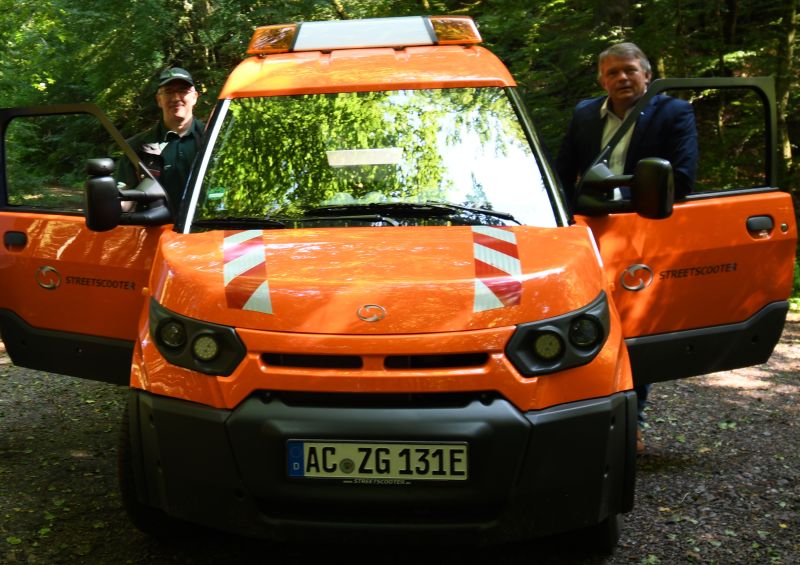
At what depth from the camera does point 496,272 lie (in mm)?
3195

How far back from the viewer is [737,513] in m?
4.19

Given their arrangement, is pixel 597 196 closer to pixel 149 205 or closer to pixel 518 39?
pixel 149 205

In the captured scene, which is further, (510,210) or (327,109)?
(327,109)

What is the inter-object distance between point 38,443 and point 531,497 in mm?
3476

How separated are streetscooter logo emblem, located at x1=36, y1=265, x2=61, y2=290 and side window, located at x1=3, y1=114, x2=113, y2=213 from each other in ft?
41.5

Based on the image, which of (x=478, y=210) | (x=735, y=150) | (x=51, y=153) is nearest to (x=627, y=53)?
(x=478, y=210)

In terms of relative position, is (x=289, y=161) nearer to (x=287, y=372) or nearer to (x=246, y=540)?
(x=287, y=372)

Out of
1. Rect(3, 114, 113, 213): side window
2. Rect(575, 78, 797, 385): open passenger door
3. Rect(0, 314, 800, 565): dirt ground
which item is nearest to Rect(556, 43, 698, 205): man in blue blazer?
Rect(575, 78, 797, 385): open passenger door

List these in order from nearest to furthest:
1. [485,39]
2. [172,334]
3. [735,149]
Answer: [172,334] < [735,149] < [485,39]

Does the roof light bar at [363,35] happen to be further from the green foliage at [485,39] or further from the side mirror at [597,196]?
the green foliage at [485,39]

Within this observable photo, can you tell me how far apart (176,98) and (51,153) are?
15.0m

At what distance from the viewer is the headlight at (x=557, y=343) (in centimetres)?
306

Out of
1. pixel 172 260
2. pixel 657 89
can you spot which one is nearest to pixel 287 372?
pixel 172 260

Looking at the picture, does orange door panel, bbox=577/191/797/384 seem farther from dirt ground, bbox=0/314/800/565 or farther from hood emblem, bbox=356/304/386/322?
hood emblem, bbox=356/304/386/322
